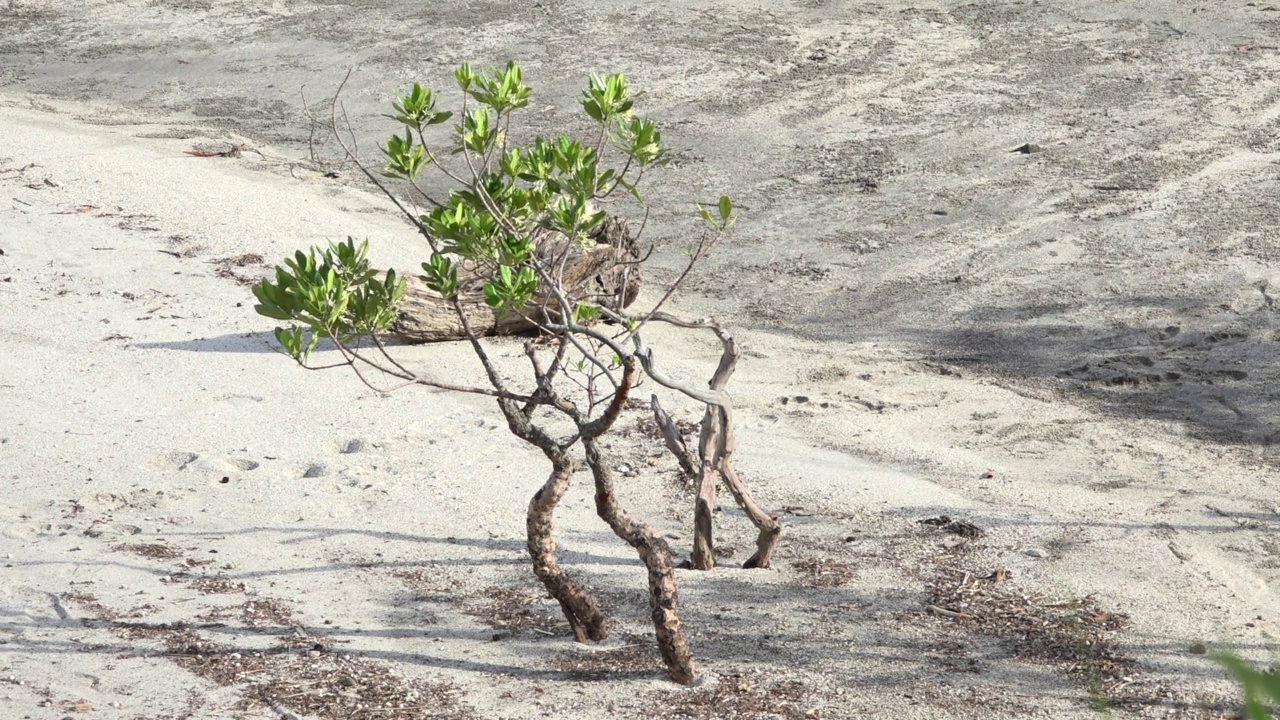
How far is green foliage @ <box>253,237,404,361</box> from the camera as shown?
321 cm

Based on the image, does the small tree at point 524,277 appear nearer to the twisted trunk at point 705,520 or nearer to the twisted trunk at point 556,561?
the twisted trunk at point 556,561

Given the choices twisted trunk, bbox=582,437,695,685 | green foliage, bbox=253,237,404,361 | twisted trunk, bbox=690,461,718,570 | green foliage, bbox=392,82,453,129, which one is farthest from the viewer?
twisted trunk, bbox=690,461,718,570

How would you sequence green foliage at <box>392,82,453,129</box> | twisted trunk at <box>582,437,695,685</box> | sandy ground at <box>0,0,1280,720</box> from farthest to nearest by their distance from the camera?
sandy ground at <box>0,0,1280,720</box> < twisted trunk at <box>582,437,695,685</box> < green foliage at <box>392,82,453,129</box>

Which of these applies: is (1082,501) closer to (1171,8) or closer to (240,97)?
(1171,8)

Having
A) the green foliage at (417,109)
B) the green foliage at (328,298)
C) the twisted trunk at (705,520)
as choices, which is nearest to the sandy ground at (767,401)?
the twisted trunk at (705,520)

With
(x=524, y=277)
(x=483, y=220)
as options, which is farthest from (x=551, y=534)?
(x=483, y=220)

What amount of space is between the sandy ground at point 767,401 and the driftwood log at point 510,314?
5.7 inches

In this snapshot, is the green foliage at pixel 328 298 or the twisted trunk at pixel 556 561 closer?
the green foliage at pixel 328 298

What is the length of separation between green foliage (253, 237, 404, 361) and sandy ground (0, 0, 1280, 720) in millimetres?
1096

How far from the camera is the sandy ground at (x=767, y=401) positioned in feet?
13.3

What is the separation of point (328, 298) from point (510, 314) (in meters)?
3.84

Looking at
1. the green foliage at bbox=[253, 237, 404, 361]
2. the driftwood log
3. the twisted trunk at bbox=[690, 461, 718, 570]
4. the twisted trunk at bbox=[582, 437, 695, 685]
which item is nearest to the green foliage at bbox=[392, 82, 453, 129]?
the green foliage at bbox=[253, 237, 404, 361]

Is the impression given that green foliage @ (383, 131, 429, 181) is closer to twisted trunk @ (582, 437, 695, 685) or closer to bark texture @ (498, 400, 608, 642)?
bark texture @ (498, 400, 608, 642)

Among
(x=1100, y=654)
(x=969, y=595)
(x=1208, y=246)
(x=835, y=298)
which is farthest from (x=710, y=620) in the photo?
(x=1208, y=246)
